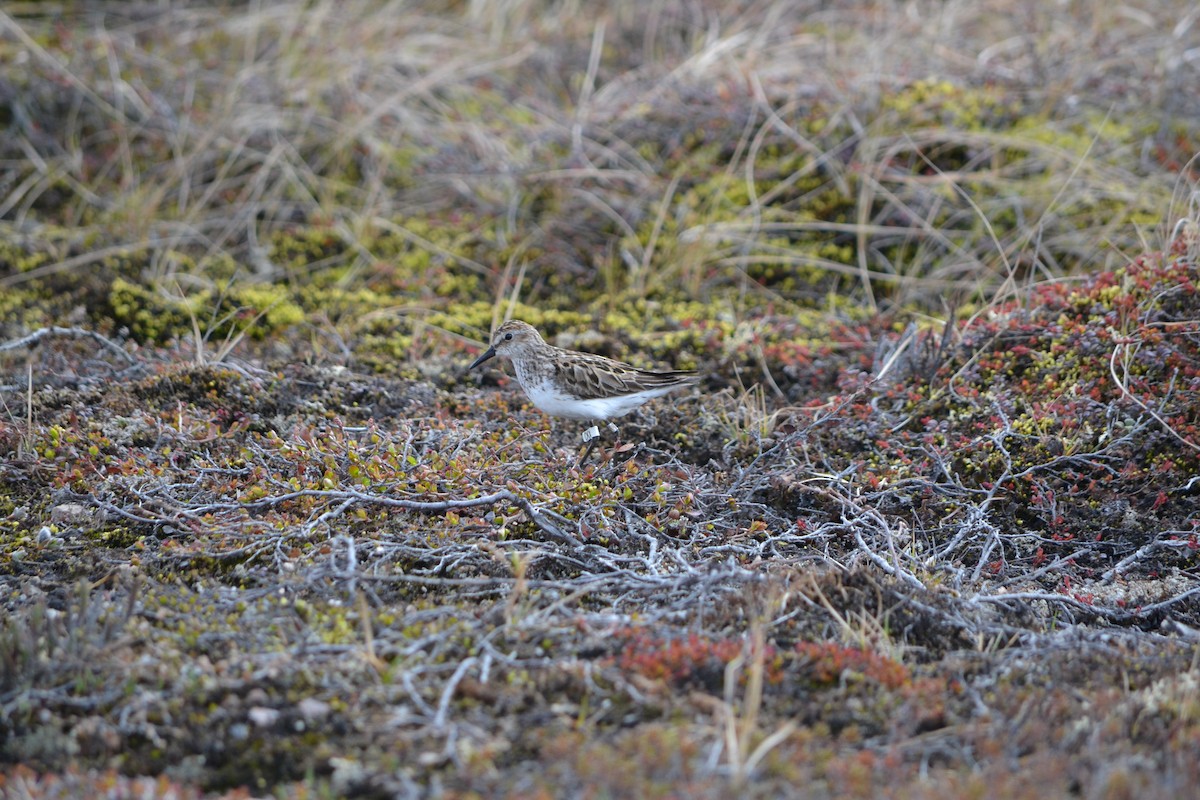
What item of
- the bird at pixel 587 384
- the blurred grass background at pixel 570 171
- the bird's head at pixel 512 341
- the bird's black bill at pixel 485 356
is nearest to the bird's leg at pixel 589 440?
the bird at pixel 587 384

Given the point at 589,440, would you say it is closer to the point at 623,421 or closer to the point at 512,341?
the point at 623,421

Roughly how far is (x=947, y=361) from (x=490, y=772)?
4201 millimetres

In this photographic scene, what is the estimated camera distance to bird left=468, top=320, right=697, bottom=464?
6.08 metres

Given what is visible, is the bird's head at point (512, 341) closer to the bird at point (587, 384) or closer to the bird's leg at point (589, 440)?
the bird at point (587, 384)

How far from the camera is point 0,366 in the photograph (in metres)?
6.84

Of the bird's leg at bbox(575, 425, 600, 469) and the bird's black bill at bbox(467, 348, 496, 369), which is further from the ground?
the bird's black bill at bbox(467, 348, 496, 369)

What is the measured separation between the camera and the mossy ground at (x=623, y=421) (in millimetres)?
3732

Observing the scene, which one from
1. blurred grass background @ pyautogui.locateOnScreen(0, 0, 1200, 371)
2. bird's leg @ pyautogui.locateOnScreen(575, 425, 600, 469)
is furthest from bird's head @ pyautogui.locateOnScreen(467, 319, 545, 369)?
blurred grass background @ pyautogui.locateOnScreen(0, 0, 1200, 371)

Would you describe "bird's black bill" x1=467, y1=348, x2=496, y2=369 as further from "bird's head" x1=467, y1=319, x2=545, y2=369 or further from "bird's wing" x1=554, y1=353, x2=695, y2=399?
"bird's wing" x1=554, y1=353, x2=695, y2=399

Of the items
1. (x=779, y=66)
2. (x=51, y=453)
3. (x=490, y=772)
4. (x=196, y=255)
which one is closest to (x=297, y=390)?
(x=51, y=453)

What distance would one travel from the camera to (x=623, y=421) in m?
6.45

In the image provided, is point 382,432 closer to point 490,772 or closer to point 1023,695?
point 490,772

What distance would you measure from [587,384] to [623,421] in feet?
1.46

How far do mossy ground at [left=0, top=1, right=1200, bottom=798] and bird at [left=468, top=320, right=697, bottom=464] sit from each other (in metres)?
0.22
